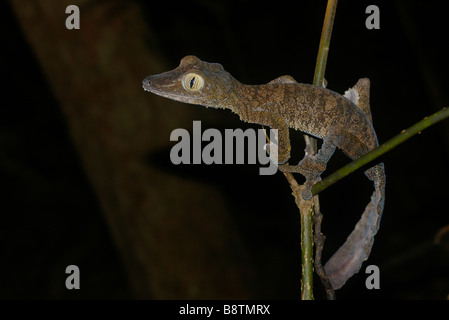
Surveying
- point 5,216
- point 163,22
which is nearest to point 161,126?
point 163,22

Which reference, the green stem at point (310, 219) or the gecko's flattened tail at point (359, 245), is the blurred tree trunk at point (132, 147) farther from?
the green stem at point (310, 219)

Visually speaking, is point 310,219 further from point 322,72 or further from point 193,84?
point 193,84

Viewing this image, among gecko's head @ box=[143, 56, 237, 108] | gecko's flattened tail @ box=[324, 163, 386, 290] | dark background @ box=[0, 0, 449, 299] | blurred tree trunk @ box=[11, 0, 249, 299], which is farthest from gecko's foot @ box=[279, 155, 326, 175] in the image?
dark background @ box=[0, 0, 449, 299]

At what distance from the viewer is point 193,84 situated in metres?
2.21

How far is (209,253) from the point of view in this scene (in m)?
5.52

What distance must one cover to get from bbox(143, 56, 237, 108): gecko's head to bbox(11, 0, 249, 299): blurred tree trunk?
3307 mm

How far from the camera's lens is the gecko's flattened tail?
2066 millimetres

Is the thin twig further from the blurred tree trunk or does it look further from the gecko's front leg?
the blurred tree trunk

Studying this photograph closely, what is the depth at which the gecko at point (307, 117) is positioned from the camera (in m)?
2.04

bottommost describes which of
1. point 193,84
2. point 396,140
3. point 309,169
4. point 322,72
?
point 396,140

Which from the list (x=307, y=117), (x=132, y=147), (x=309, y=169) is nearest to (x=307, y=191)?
(x=309, y=169)

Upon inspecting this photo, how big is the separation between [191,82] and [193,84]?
0.9 inches
